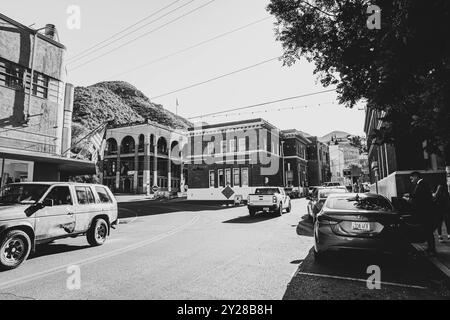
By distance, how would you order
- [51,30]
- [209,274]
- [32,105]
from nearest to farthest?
[209,274]
[32,105]
[51,30]

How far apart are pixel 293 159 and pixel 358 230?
45.3m

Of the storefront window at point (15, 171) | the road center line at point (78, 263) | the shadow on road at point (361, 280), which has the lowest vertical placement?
the shadow on road at point (361, 280)

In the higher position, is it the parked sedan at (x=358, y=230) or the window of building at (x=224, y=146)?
the window of building at (x=224, y=146)

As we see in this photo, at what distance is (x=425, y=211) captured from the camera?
23.2 feet

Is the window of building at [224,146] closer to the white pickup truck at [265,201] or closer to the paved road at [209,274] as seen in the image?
the white pickup truck at [265,201]

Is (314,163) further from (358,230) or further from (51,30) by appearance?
(358,230)

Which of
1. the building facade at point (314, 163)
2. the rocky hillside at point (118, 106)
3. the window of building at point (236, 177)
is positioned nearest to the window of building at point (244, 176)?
the window of building at point (236, 177)

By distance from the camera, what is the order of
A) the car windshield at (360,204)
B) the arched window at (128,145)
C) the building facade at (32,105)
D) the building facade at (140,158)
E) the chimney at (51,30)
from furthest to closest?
the arched window at (128,145), the building facade at (140,158), the chimney at (51,30), the building facade at (32,105), the car windshield at (360,204)

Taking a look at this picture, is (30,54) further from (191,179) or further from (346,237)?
(191,179)

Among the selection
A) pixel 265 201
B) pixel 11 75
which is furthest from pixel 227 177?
pixel 11 75

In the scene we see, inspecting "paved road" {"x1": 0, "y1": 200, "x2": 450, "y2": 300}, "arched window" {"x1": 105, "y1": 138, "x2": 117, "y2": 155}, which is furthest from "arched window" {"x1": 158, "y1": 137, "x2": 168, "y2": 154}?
"paved road" {"x1": 0, "y1": 200, "x2": 450, "y2": 300}

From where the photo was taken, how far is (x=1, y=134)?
1355 cm

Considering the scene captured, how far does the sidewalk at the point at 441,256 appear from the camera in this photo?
5.66m

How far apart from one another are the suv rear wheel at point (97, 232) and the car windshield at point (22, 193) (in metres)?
1.85
